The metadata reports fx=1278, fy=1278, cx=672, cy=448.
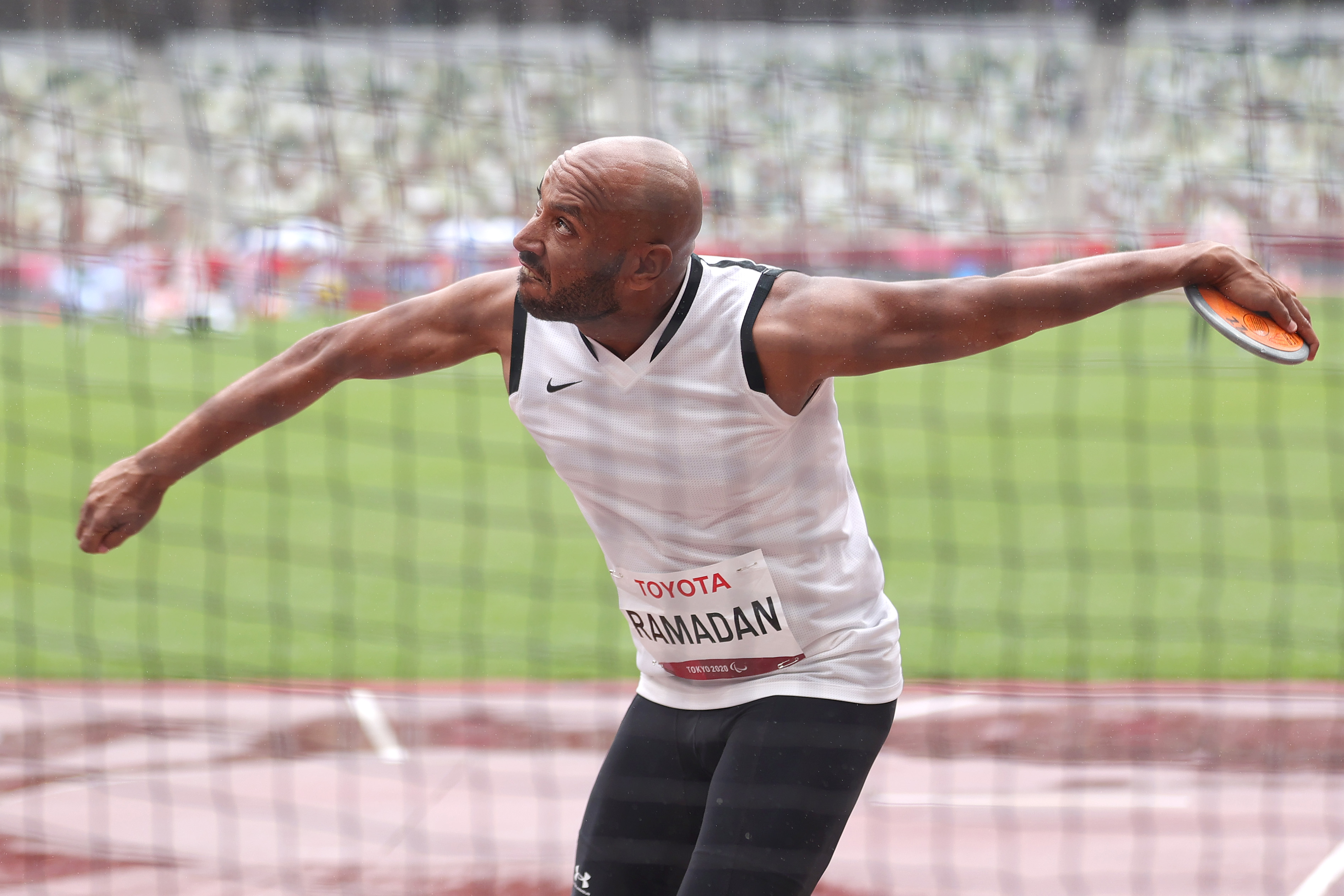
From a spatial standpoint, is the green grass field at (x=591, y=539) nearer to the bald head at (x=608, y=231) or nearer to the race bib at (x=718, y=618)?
the race bib at (x=718, y=618)

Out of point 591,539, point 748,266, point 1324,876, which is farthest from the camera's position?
point 591,539

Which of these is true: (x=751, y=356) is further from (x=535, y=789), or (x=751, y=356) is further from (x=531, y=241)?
(x=535, y=789)

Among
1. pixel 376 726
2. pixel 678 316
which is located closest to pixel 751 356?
pixel 678 316

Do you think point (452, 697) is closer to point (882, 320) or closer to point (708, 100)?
point (882, 320)

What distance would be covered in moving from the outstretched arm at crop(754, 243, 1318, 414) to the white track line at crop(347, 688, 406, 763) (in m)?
3.63

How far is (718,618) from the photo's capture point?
2.43m

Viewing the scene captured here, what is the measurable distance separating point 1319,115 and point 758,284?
536 cm

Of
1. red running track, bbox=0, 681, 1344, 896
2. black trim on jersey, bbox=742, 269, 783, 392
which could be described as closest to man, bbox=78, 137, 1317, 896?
black trim on jersey, bbox=742, 269, 783, 392

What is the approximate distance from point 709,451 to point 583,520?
8.50 m

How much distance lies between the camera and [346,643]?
289 inches

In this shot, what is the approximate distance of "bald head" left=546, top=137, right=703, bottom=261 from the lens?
2.22m

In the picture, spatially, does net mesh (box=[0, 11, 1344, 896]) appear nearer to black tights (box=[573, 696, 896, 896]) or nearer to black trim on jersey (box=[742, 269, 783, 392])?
black tights (box=[573, 696, 896, 896])

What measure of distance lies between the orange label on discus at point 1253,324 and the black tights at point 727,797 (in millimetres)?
947

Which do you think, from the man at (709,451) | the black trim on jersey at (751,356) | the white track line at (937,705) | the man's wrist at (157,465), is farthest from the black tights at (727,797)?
the white track line at (937,705)
